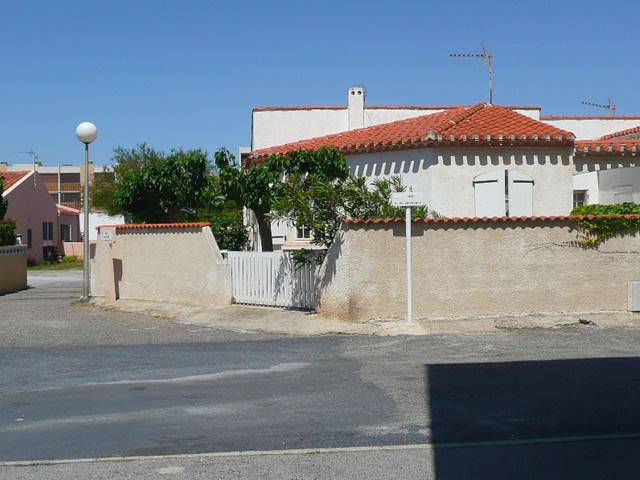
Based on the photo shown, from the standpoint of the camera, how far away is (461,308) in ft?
54.5

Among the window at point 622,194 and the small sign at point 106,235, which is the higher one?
the window at point 622,194

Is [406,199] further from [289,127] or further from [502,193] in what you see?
[289,127]

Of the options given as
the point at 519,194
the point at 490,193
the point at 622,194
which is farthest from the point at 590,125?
the point at 490,193

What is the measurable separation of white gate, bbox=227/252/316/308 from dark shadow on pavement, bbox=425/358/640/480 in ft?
20.8

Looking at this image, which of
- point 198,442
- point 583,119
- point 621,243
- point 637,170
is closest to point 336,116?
point 583,119

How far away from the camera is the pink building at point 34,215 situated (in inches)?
1982

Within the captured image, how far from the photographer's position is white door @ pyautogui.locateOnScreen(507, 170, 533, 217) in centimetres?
2111

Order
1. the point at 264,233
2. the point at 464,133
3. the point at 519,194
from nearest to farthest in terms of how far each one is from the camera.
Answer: the point at 264,233 < the point at 464,133 < the point at 519,194

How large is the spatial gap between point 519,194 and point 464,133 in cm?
202

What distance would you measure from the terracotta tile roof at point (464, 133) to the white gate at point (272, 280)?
4.02 metres

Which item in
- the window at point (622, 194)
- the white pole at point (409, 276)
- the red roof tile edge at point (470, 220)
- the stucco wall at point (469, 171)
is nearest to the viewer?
the white pole at point (409, 276)

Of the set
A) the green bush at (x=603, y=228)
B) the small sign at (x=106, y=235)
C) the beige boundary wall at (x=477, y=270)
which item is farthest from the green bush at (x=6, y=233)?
the green bush at (x=603, y=228)

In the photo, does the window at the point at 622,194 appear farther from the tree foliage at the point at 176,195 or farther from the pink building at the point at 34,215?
the pink building at the point at 34,215

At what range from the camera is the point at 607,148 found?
21.7 metres
